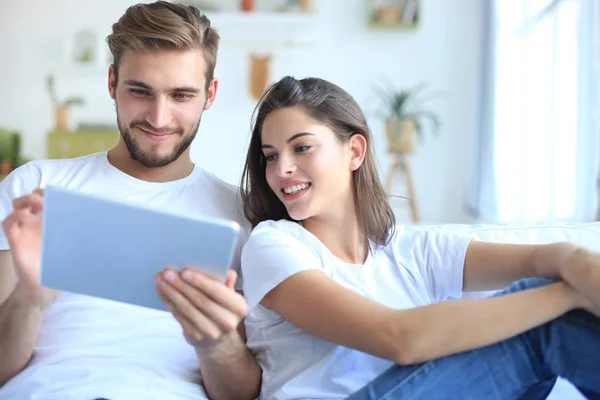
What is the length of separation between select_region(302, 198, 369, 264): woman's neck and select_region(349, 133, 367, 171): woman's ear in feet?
0.33

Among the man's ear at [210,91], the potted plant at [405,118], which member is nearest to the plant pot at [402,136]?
the potted plant at [405,118]

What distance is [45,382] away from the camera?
114 centimetres

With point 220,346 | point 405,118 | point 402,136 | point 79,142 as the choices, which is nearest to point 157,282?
point 220,346

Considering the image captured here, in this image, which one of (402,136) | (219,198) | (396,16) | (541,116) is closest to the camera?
(219,198)

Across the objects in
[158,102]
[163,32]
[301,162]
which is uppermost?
[163,32]

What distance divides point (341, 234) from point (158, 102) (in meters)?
0.47

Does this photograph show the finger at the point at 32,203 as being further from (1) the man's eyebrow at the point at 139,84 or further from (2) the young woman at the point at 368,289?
(1) the man's eyebrow at the point at 139,84

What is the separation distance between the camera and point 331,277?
125 cm

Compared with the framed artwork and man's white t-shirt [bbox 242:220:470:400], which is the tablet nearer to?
man's white t-shirt [bbox 242:220:470:400]

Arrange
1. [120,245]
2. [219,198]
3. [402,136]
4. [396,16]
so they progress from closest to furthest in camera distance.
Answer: [120,245]
[219,198]
[402,136]
[396,16]

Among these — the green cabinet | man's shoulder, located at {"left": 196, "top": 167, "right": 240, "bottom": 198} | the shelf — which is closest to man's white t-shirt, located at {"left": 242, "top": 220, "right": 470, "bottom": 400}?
man's shoulder, located at {"left": 196, "top": 167, "right": 240, "bottom": 198}

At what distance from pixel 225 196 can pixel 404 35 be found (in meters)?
4.03

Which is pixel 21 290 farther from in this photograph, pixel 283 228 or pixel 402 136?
pixel 402 136

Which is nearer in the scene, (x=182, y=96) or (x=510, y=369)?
(x=510, y=369)
